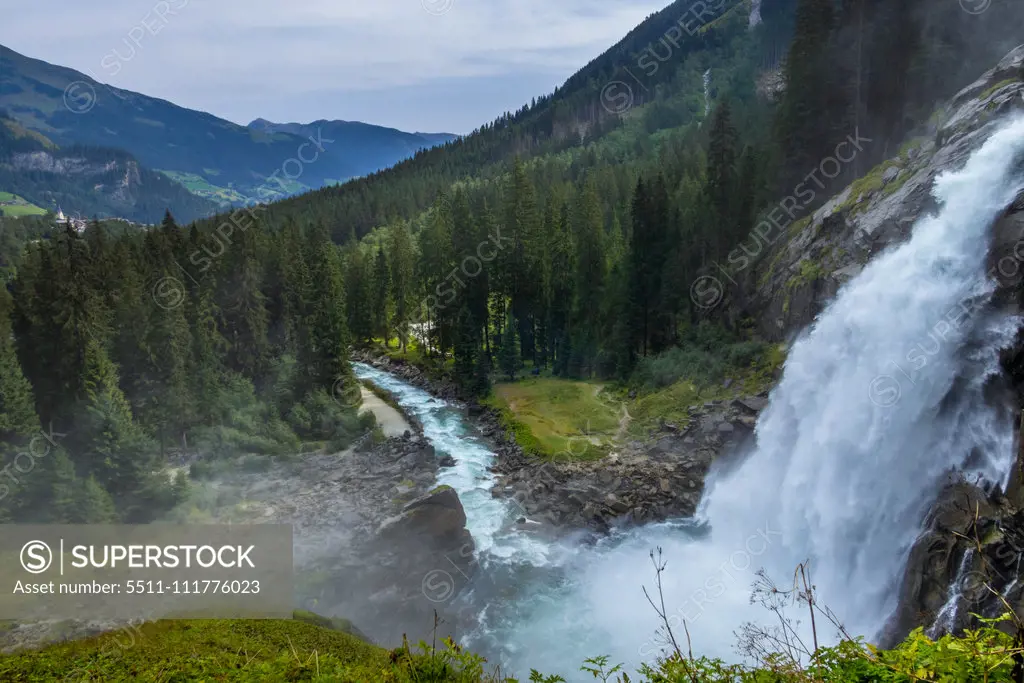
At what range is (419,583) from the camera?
2259cm

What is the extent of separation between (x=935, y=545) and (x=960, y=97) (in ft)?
75.3

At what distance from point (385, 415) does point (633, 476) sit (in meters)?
20.0

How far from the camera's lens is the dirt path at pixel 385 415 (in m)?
39.3

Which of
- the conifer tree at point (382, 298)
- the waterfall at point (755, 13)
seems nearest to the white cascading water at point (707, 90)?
the waterfall at point (755, 13)

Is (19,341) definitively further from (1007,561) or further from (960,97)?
(960,97)

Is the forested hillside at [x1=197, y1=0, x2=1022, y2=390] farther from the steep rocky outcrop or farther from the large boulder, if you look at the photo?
the large boulder

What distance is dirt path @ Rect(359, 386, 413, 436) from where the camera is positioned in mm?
39294

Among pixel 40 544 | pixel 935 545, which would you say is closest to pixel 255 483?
pixel 40 544

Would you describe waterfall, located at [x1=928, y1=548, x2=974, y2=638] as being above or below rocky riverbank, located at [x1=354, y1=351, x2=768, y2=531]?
below

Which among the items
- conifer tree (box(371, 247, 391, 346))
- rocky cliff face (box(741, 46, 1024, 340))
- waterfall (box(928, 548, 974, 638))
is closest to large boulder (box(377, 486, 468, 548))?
waterfall (box(928, 548, 974, 638))

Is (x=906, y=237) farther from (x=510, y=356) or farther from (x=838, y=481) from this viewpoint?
(x=510, y=356)

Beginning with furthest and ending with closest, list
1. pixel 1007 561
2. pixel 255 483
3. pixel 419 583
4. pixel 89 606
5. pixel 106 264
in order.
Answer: pixel 106 264
pixel 255 483
pixel 419 583
pixel 89 606
pixel 1007 561

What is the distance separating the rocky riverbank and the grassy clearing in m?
1.05

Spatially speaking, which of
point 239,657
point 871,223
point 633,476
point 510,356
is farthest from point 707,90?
point 239,657
